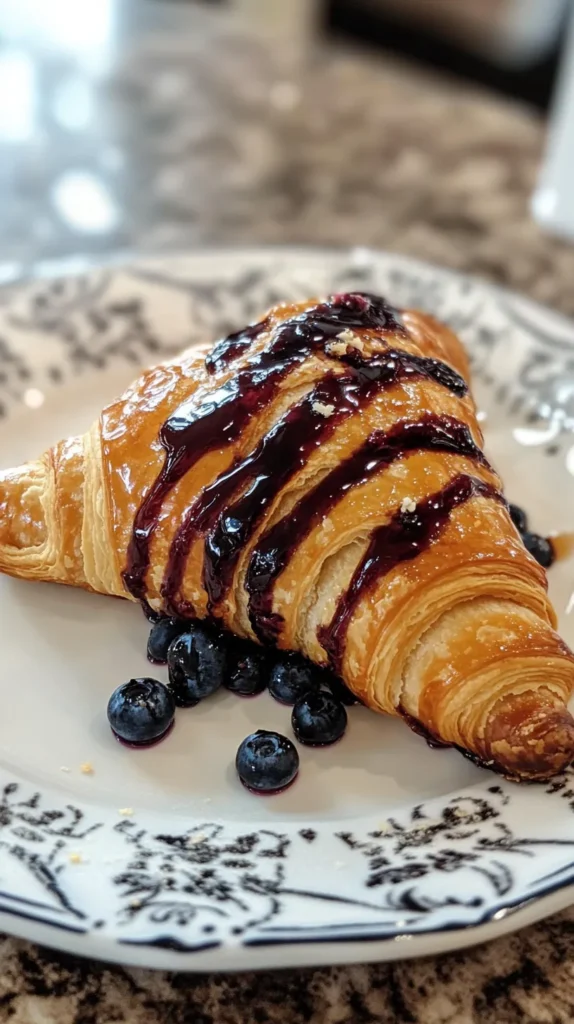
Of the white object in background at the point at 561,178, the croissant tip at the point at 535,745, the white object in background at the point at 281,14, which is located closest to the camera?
the croissant tip at the point at 535,745

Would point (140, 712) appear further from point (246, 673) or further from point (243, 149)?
point (243, 149)

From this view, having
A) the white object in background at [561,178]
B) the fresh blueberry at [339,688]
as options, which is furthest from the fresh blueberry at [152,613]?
the white object in background at [561,178]

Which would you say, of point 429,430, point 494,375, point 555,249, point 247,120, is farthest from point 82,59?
point 429,430

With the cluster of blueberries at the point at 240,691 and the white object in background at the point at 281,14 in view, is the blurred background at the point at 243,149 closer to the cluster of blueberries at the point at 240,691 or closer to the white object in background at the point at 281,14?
the white object in background at the point at 281,14

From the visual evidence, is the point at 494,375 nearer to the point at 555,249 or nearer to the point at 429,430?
the point at 429,430

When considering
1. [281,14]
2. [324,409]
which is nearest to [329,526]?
A: [324,409]

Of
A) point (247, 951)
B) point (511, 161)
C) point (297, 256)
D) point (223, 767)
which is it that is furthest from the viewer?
point (511, 161)
